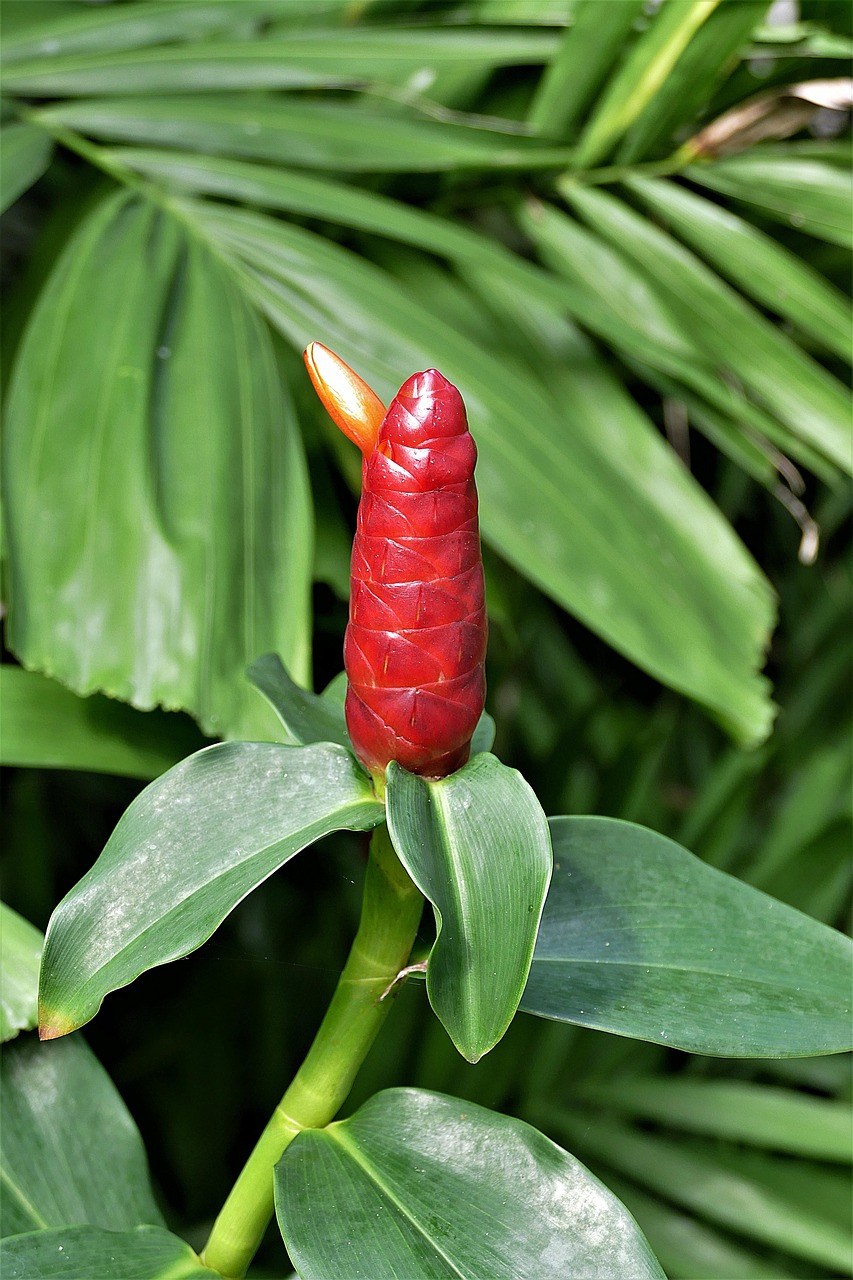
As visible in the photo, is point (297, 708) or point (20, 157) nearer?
point (297, 708)

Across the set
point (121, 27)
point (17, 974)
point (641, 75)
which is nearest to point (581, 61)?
point (641, 75)

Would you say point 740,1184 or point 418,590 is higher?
point 418,590

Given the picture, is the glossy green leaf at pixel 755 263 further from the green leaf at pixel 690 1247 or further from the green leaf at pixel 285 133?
the green leaf at pixel 690 1247

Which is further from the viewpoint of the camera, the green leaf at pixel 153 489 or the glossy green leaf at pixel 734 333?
the glossy green leaf at pixel 734 333

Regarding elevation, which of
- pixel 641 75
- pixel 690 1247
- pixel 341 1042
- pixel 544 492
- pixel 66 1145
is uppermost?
pixel 641 75

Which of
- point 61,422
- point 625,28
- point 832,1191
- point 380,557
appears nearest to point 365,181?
point 625,28

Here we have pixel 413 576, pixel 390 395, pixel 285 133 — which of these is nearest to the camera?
pixel 413 576

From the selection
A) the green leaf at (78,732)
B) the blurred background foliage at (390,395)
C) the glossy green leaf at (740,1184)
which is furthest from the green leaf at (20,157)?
the glossy green leaf at (740,1184)

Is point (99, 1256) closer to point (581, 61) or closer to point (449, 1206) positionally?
point (449, 1206)
